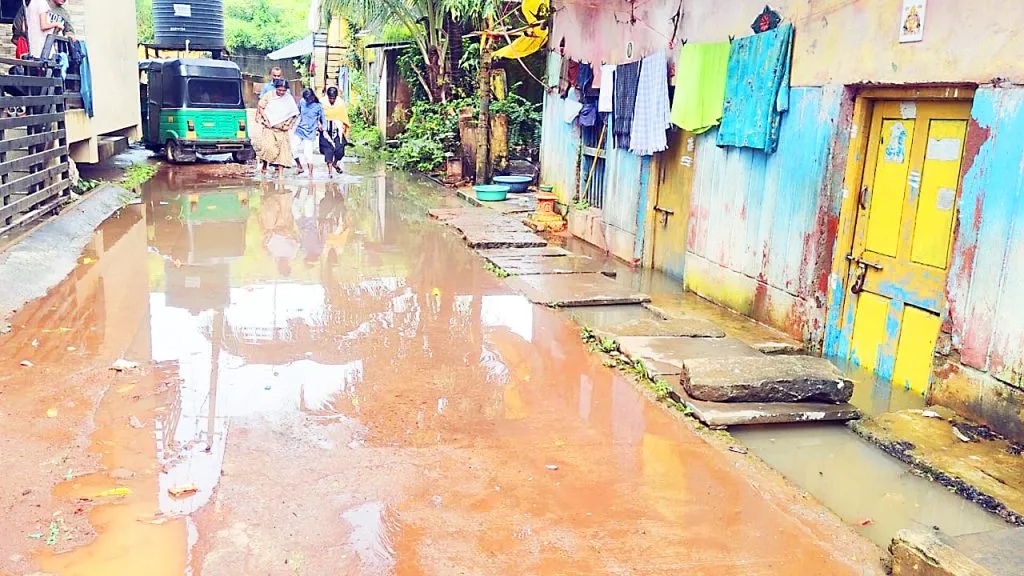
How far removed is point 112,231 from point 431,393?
24.1 feet

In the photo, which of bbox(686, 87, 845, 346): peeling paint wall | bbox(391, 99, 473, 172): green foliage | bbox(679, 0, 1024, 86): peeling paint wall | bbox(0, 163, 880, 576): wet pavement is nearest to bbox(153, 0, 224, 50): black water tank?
bbox(391, 99, 473, 172): green foliage

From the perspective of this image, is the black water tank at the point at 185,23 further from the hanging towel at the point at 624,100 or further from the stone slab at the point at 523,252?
the hanging towel at the point at 624,100

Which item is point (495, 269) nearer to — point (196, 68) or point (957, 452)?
point (957, 452)

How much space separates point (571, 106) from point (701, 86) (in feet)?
13.7

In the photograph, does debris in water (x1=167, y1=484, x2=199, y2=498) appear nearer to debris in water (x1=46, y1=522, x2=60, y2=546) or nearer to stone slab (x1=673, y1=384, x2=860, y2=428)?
debris in water (x1=46, y1=522, x2=60, y2=546)

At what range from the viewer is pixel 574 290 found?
8375 mm

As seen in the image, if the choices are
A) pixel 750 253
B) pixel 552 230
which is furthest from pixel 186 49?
pixel 750 253

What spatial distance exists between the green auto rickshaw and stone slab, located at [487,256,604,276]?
11.9 meters

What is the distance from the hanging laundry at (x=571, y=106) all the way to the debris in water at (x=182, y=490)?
8.79m

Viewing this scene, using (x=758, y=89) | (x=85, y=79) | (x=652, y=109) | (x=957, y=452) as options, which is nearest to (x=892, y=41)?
(x=758, y=89)

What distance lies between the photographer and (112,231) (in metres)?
11.0

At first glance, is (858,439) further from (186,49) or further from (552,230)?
(186,49)

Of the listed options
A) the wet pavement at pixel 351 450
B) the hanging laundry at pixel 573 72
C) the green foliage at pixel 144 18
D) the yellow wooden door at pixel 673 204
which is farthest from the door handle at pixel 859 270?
the green foliage at pixel 144 18

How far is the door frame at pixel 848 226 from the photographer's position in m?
6.18
